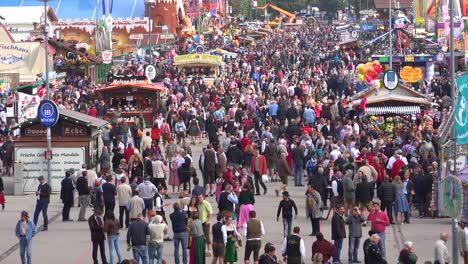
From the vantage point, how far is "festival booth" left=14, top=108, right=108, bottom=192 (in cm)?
3516

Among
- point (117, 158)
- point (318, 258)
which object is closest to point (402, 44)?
point (117, 158)

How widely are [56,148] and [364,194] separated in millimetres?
8564

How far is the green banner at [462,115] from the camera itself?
2069 centimetres

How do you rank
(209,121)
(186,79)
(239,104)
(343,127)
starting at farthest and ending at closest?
(186,79)
(239,104)
(209,121)
(343,127)

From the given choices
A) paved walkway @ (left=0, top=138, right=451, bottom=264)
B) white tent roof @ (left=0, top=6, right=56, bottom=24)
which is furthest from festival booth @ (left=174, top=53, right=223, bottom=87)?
paved walkway @ (left=0, top=138, right=451, bottom=264)

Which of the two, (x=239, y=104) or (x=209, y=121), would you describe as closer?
(x=209, y=121)

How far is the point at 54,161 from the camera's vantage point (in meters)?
35.2

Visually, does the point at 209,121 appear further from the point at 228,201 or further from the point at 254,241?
the point at 254,241

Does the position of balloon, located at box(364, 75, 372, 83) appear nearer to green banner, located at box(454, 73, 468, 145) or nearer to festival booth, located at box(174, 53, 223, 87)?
festival booth, located at box(174, 53, 223, 87)

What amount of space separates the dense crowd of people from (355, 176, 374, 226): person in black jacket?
3 cm

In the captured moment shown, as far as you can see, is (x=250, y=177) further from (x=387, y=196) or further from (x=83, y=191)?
(x=83, y=191)

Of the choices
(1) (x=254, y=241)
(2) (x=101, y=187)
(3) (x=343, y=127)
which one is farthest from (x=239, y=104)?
(1) (x=254, y=241)

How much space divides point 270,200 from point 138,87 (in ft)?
57.7

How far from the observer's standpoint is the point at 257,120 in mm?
45250
